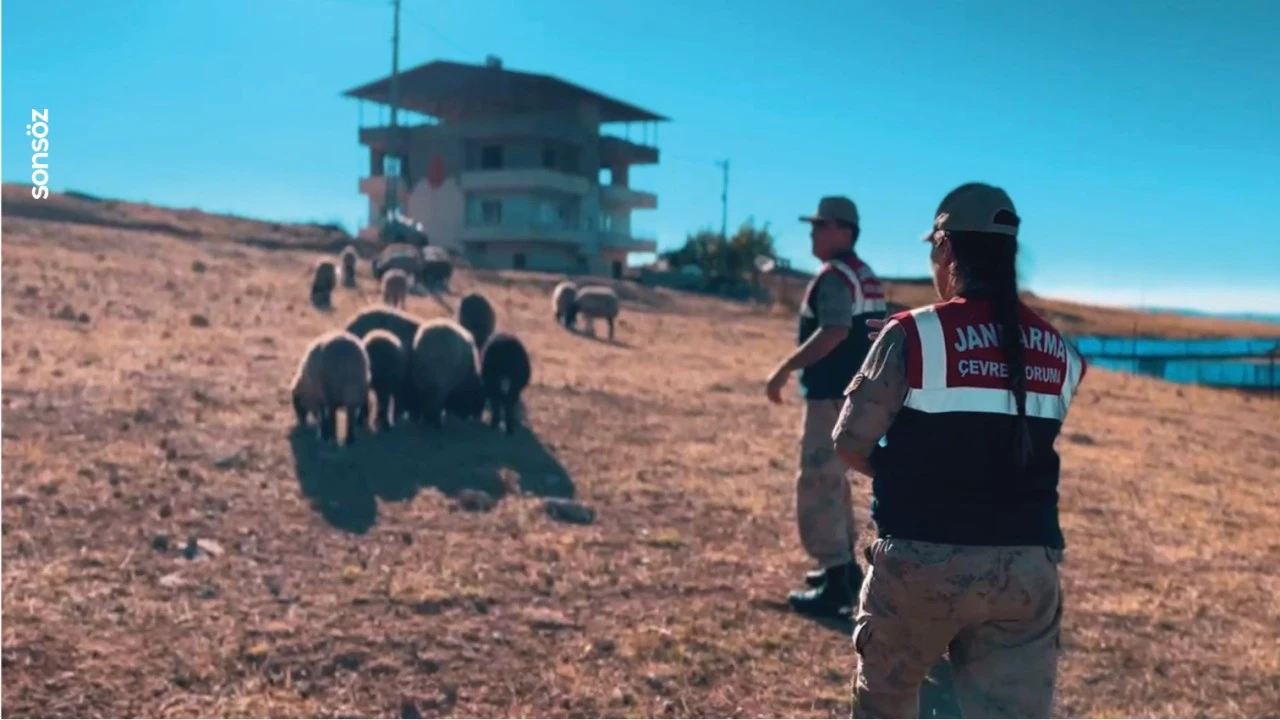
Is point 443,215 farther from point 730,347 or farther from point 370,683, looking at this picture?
point 370,683

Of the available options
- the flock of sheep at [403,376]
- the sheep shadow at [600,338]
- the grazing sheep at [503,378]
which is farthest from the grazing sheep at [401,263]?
the grazing sheep at [503,378]

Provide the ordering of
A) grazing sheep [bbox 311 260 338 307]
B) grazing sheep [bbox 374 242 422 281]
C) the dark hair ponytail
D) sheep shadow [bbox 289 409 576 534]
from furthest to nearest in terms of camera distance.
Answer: grazing sheep [bbox 374 242 422 281]
grazing sheep [bbox 311 260 338 307]
sheep shadow [bbox 289 409 576 534]
the dark hair ponytail

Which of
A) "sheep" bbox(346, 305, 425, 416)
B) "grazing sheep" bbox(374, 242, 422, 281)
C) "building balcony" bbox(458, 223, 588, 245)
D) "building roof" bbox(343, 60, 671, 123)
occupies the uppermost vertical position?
"building roof" bbox(343, 60, 671, 123)

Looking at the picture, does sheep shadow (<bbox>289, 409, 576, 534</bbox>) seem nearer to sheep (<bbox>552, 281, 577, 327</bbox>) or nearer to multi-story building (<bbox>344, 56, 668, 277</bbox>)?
sheep (<bbox>552, 281, 577, 327</bbox>)

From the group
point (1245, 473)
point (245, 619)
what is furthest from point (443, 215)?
point (245, 619)

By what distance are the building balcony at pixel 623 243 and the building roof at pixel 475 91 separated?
6.90m

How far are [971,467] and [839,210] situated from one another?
313 cm

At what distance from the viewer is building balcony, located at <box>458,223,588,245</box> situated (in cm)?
5766

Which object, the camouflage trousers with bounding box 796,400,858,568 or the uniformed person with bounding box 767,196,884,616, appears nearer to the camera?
the uniformed person with bounding box 767,196,884,616

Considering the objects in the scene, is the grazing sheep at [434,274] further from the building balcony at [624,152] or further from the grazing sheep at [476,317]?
the building balcony at [624,152]

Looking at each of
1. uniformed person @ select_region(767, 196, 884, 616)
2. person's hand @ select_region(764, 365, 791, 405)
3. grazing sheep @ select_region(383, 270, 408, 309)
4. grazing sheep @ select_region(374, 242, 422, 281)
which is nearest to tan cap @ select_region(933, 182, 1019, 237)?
person's hand @ select_region(764, 365, 791, 405)

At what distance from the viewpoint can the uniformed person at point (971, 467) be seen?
3178mm

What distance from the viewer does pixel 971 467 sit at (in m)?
3.20

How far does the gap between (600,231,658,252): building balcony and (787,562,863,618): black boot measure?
183ft
